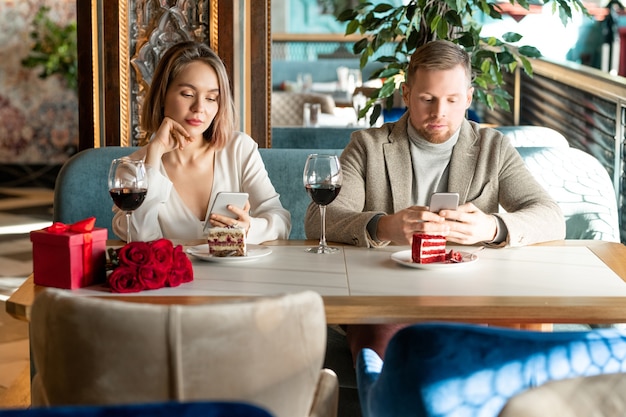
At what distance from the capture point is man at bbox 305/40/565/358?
2.15 m

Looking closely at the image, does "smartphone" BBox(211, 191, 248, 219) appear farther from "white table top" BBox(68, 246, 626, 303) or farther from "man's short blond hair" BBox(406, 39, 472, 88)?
"man's short blond hair" BBox(406, 39, 472, 88)

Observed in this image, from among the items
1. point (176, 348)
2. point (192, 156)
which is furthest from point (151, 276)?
point (192, 156)

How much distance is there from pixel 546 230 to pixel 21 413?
5.56ft

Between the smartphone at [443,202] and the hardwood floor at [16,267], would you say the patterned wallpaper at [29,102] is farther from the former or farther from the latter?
the smartphone at [443,202]

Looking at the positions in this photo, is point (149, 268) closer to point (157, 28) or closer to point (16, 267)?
point (157, 28)

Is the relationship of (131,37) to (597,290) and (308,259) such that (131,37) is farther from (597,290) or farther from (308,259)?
(597,290)

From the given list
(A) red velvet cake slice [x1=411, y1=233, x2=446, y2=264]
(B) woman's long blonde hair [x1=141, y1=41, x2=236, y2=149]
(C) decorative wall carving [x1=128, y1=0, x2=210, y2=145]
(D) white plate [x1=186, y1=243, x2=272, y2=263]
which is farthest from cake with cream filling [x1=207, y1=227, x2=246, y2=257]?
(C) decorative wall carving [x1=128, y1=0, x2=210, y2=145]

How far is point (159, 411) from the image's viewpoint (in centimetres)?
82

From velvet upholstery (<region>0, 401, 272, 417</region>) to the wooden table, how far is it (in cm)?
79

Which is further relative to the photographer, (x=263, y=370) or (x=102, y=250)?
(x=102, y=250)

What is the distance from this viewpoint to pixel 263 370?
3.90 ft

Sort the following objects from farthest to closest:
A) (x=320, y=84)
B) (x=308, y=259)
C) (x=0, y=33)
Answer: (x=320, y=84)
(x=0, y=33)
(x=308, y=259)

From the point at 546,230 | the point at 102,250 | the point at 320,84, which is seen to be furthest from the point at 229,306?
the point at 320,84

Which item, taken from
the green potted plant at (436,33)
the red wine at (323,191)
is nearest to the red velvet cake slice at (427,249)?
the red wine at (323,191)
